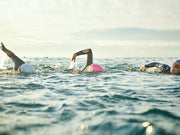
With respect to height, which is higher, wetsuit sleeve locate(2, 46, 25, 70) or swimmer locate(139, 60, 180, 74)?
wetsuit sleeve locate(2, 46, 25, 70)

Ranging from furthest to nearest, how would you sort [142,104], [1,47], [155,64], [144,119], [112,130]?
[155,64] → [1,47] → [142,104] → [144,119] → [112,130]

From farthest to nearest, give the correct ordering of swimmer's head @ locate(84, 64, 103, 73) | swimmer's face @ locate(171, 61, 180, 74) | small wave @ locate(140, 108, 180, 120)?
swimmer's head @ locate(84, 64, 103, 73), swimmer's face @ locate(171, 61, 180, 74), small wave @ locate(140, 108, 180, 120)

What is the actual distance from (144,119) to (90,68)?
25.5 feet

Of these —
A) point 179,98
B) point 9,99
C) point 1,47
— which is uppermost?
point 1,47

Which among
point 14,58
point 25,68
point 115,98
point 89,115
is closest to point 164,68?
point 115,98

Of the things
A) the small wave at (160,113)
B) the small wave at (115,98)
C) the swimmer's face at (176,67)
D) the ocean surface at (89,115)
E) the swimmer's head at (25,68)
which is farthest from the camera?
the swimmer's face at (176,67)

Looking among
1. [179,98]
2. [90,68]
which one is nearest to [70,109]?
[179,98]

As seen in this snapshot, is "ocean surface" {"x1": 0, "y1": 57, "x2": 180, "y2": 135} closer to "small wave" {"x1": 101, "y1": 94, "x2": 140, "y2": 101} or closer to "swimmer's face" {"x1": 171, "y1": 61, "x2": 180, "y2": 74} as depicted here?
"small wave" {"x1": 101, "y1": 94, "x2": 140, "y2": 101}

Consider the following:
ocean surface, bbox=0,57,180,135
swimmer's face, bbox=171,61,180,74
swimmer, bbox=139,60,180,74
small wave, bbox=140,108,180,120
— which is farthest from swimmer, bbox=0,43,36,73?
swimmer's face, bbox=171,61,180,74

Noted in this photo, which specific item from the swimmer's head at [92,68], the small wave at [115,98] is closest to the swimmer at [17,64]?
the swimmer's head at [92,68]

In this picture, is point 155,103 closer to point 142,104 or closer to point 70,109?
point 142,104

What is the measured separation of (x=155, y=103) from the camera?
4312 mm

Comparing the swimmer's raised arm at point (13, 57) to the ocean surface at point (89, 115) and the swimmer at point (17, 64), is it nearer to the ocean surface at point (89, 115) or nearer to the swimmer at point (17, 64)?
the swimmer at point (17, 64)

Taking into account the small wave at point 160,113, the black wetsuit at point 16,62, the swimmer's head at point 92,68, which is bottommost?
the small wave at point 160,113
